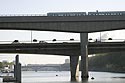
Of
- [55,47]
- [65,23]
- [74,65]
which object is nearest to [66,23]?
[65,23]

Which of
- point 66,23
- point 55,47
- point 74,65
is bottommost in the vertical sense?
point 74,65

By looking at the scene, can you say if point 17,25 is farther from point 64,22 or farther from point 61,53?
point 61,53

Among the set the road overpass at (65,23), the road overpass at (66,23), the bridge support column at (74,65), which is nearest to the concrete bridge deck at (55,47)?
the bridge support column at (74,65)

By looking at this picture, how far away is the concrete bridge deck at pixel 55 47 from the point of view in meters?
103

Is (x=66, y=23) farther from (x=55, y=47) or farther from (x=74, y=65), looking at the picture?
(x=74, y=65)

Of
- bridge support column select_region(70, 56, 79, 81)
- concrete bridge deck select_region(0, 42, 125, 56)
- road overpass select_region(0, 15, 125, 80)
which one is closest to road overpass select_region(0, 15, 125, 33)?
road overpass select_region(0, 15, 125, 80)

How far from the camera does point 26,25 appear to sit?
93.8 m

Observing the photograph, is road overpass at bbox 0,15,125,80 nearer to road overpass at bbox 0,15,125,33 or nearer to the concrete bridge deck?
road overpass at bbox 0,15,125,33

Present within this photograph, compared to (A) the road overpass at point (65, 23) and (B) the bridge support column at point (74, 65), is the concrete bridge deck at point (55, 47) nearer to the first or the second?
(B) the bridge support column at point (74, 65)

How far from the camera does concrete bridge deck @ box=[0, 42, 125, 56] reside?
103 m

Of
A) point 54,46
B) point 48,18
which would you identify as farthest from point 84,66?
point 48,18

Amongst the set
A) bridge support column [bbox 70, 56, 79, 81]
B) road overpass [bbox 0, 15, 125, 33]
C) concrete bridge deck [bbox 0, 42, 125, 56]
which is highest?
road overpass [bbox 0, 15, 125, 33]

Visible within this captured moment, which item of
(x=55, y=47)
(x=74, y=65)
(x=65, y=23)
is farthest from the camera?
(x=74, y=65)

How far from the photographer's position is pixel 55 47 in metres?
104
